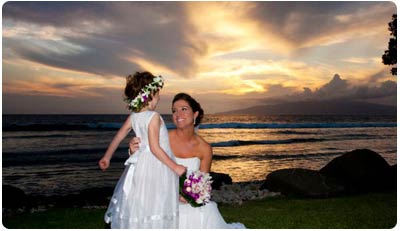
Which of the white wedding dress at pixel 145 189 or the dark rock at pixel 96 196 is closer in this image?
the white wedding dress at pixel 145 189

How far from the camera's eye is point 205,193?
553cm

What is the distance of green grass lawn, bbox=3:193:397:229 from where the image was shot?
922 cm

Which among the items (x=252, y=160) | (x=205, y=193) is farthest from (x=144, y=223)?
(x=252, y=160)

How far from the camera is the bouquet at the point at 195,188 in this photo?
5477 millimetres

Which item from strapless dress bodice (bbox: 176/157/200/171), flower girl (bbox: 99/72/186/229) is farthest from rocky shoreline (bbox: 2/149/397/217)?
flower girl (bbox: 99/72/186/229)

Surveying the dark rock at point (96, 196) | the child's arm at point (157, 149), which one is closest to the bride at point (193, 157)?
the child's arm at point (157, 149)

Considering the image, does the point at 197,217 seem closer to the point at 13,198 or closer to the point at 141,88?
the point at 141,88

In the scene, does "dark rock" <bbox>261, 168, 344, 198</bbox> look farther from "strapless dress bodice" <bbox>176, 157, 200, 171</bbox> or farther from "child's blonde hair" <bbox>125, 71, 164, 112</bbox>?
"child's blonde hair" <bbox>125, 71, 164, 112</bbox>

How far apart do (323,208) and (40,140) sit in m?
34.9

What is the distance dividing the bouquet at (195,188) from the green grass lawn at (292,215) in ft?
12.9

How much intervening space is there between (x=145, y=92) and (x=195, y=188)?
1.33 meters

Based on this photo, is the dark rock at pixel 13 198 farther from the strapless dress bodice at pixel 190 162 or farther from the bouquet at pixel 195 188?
the bouquet at pixel 195 188

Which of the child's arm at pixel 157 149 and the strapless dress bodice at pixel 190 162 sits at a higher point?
the child's arm at pixel 157 149

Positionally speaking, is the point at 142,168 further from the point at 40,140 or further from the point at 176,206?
the point at 40,140
